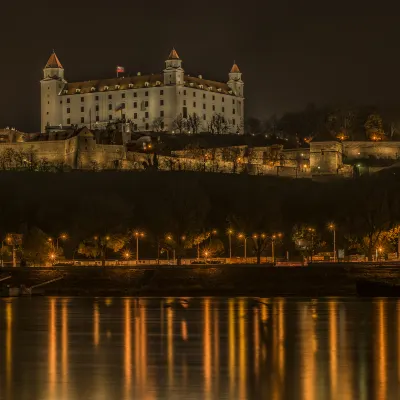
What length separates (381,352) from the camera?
28.6 meters

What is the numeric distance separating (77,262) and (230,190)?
99.4 ft

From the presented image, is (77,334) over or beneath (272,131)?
beneath

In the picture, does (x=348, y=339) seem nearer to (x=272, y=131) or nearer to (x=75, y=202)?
(x=75, y=202)

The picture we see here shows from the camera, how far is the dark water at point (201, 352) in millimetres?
22625

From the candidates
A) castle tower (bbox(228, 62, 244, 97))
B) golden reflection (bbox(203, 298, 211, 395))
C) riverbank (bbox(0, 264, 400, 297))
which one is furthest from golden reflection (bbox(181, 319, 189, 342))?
castle tower (bbox(228, 62, 244, 97))

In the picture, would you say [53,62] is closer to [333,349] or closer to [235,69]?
[235,69]

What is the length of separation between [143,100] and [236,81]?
1879 centimetres

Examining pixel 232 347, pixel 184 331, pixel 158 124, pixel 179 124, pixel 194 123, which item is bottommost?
pixel 232 347

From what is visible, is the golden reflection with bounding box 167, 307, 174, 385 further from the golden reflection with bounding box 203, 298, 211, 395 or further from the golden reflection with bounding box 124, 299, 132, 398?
the golden reflection with bounding box 124, 299, 132, 398

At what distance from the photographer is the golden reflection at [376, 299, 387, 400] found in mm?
22375

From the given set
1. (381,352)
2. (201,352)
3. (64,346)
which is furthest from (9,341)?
(381,352)

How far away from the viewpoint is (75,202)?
88.4 metres

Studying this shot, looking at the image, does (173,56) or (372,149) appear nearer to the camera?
(372,149)

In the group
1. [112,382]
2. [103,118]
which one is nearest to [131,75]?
[103,118]
